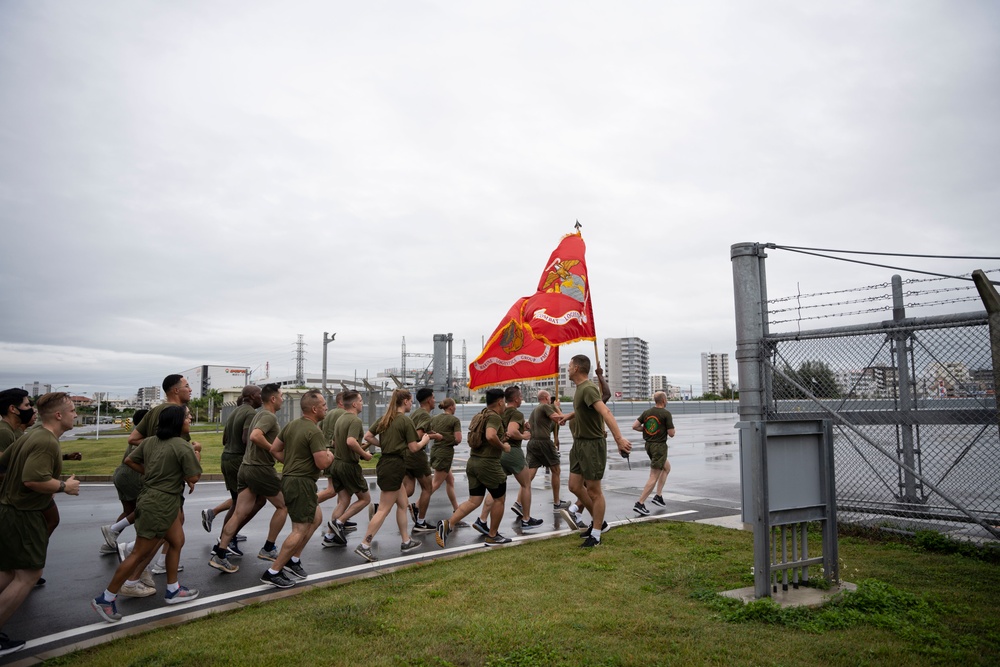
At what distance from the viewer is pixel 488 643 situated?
4.23m

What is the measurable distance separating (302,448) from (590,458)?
3.13 m

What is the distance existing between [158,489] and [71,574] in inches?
91.0

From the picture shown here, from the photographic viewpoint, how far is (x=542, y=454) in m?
9.77

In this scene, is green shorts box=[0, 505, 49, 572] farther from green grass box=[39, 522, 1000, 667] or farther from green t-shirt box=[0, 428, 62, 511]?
green grass box=[39, 522, 1000, 667]


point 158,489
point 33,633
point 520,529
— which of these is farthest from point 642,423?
point 33,633

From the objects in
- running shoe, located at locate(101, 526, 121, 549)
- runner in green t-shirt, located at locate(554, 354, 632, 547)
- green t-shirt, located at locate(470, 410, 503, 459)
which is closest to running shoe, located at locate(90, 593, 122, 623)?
running shoe, located at locate(101, 526, 121, 549)

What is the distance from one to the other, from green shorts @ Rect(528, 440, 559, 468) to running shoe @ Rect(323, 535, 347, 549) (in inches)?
118

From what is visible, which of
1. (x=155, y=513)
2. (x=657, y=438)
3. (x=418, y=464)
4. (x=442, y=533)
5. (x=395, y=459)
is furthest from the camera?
(x=657, y=438)

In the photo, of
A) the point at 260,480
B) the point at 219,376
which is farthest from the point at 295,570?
the point at 219,376

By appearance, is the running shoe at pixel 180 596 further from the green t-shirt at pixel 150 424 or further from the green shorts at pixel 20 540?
the green t-shirt at pixel 150 424

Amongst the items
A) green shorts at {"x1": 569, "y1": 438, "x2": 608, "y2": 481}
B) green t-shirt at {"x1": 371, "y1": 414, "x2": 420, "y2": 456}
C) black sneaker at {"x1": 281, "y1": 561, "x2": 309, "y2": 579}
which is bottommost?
black sneaker at {"x1": 281, "y1": 561, "x2": 309, "y2": 579}

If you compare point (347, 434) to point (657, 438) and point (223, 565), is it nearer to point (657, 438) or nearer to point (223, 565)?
point (223, 565)

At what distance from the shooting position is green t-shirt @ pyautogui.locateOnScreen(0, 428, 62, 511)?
4668mm

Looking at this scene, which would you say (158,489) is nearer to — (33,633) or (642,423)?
(33,633)
